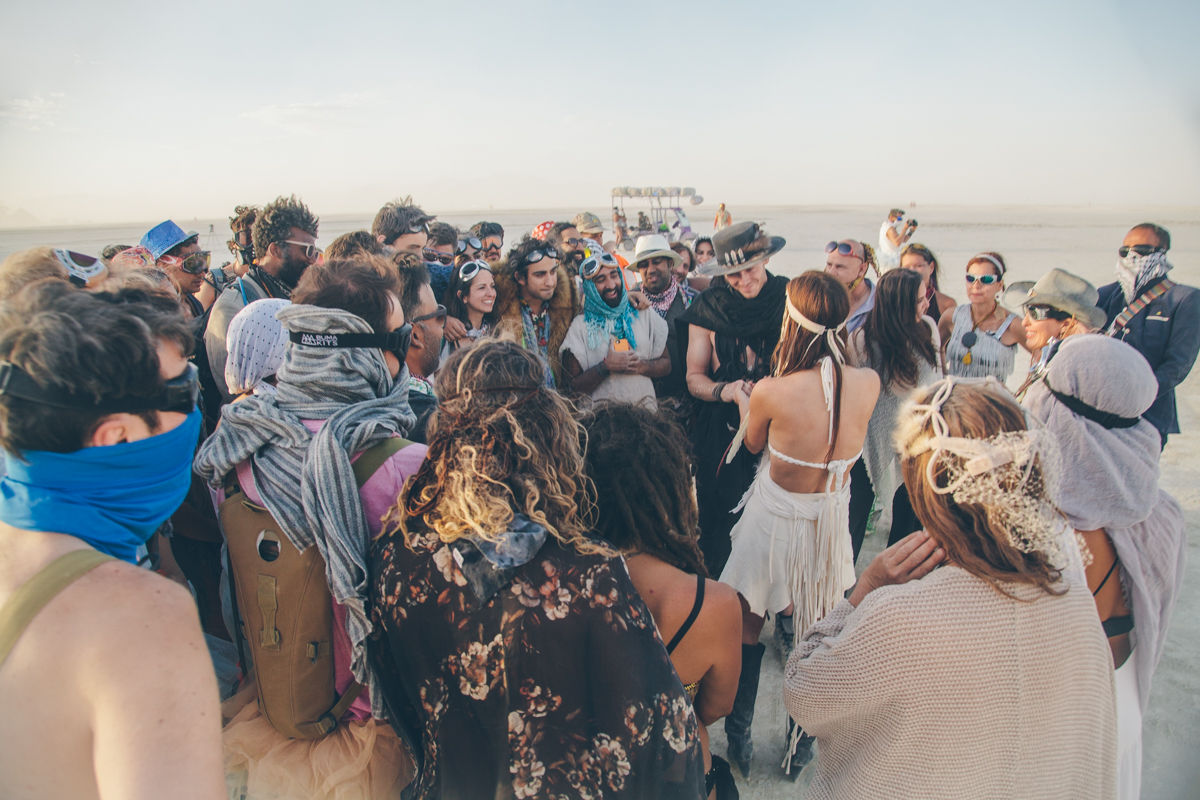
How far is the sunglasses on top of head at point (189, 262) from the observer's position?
486cm

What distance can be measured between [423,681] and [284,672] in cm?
45

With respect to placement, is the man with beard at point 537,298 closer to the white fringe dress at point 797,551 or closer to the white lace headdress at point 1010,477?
the white fringe dress at point 797,551

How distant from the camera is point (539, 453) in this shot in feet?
Result: 4.92

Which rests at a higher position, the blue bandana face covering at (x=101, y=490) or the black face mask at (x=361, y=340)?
the black face mask at (x=361, y=340)

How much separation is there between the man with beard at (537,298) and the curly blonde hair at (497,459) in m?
2.60

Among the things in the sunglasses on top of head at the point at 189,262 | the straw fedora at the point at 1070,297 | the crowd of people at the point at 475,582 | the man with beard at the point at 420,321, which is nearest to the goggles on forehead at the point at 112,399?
the crowd of people at the point at 475,582

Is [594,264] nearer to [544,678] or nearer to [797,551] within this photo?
[797,551]

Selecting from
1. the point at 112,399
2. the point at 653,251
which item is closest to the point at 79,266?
the point at 112,399

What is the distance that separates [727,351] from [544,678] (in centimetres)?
293

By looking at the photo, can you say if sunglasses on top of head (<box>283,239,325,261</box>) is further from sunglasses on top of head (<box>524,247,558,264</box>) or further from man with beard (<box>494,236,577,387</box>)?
sunglasses on top of head (<box>524,247,558,264</box>)

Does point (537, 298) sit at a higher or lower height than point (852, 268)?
lower

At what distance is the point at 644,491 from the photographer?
1671 mm

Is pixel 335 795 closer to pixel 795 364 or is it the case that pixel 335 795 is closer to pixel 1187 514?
pixel 795 364

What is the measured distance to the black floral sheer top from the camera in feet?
4.53
